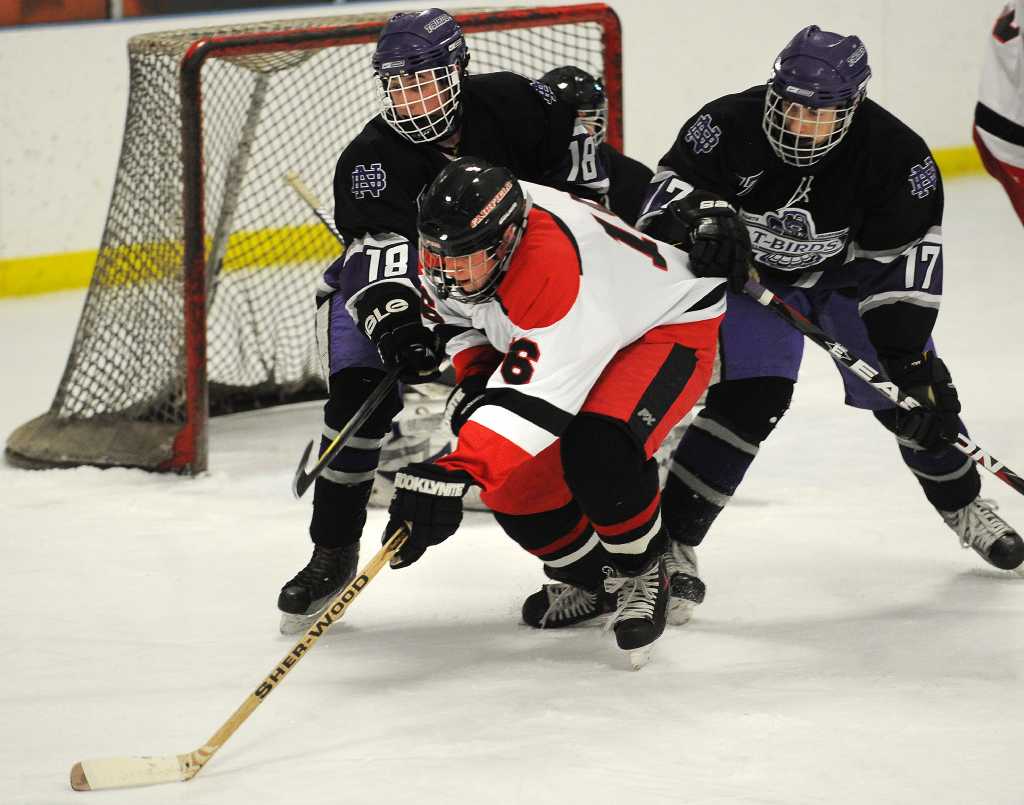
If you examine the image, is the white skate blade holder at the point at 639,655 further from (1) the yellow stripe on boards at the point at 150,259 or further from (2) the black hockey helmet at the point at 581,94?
(1) the yellow stripe on boards at the point at 150,259

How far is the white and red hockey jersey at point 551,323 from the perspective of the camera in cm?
218

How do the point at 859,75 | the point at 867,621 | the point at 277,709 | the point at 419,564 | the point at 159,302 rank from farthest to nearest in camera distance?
the point at 159,302 → the point at 419,564 → the point at 867,621 → the point at 859,75 → the point at 277,709

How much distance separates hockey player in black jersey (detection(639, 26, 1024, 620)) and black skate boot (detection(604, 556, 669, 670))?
0.53 ft

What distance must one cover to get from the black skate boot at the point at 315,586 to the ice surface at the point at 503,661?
0.05 metres

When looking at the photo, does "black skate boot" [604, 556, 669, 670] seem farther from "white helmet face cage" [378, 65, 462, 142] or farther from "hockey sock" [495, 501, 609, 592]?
"white helmet face cage" [378, 65, 462, 142]

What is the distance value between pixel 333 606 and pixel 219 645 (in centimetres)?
54

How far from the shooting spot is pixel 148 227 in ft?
12.7

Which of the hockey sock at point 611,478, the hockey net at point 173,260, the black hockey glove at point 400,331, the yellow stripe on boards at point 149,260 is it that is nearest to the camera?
the hockey sock at point 611,478

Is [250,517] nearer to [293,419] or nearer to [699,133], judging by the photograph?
[293,419]

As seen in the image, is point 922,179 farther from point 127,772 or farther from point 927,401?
point 127,772

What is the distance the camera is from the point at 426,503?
7.04ft

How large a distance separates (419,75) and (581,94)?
480 millimetres

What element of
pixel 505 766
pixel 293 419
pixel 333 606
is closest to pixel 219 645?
pixel 333 606

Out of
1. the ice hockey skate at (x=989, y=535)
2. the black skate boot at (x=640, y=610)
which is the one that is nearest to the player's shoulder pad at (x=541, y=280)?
the black skate boot at (x=640, y=610)
